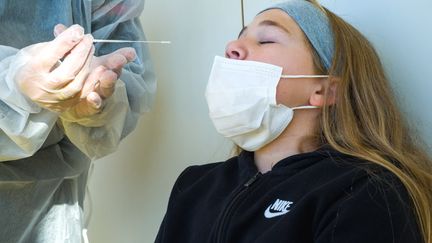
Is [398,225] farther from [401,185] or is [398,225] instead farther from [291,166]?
[291,166]

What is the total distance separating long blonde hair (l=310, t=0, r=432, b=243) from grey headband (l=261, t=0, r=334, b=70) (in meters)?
0.01

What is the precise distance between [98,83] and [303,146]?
0.42m

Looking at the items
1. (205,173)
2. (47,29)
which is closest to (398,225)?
(205,173)

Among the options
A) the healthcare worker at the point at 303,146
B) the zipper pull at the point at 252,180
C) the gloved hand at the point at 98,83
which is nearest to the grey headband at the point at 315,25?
the healthcare worker at the point at 303,146

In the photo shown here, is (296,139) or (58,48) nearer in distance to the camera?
(58,48)

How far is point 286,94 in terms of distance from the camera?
1.12m

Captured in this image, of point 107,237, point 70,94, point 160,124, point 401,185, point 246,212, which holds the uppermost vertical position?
point 70,94

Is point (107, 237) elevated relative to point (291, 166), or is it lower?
lower

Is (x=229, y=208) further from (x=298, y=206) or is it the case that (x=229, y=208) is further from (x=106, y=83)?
(x=106, y=83)

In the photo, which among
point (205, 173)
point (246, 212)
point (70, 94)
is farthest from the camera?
point (205, 173)

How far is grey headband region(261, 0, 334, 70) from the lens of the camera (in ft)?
3.85

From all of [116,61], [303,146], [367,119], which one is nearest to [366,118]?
Result: [367,119]

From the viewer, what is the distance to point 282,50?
1.16 metres

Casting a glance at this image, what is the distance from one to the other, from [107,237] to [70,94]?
36.5 inches
